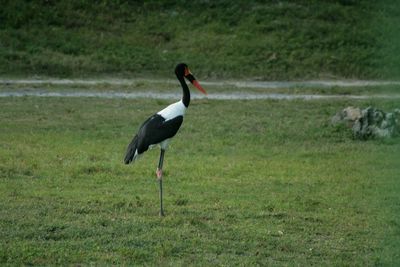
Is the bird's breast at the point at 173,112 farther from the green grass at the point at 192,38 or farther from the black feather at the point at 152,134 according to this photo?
the green grass at the point at 192,38

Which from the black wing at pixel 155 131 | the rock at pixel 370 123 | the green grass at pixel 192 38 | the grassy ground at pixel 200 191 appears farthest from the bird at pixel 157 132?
the green grass at pixel 192 38

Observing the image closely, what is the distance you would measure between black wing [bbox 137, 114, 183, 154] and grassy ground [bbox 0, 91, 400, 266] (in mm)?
571

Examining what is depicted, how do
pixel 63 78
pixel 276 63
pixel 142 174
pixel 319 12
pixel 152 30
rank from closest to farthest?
pixel 142 174
pixel 63 78
pixel 276 63
pixel 152 30
pixel 319 12

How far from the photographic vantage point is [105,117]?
1320 cm

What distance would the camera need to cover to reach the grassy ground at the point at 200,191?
6422mm

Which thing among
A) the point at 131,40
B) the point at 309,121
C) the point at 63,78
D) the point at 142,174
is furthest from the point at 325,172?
the point at 131,40

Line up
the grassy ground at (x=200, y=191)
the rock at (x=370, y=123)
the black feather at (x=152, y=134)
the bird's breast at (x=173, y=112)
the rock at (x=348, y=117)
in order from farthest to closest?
the rock at (x=348, y=117) < the rock at (x=370, y=123) < the bird's breast at (x=173, y=112) < the black feather at (x=152, y=134) < the grassy ground at (x=200, y=191)

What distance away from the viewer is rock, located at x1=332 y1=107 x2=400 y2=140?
37.8 feet

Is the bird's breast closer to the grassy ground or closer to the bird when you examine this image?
the bird

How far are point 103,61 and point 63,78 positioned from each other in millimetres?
1323

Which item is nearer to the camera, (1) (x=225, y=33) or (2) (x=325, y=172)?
(2) (x=325, y=172)

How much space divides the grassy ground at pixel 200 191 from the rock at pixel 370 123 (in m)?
0.17

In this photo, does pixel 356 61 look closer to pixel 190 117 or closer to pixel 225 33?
pixel 225 33

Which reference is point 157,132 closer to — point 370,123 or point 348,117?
point 370,123
